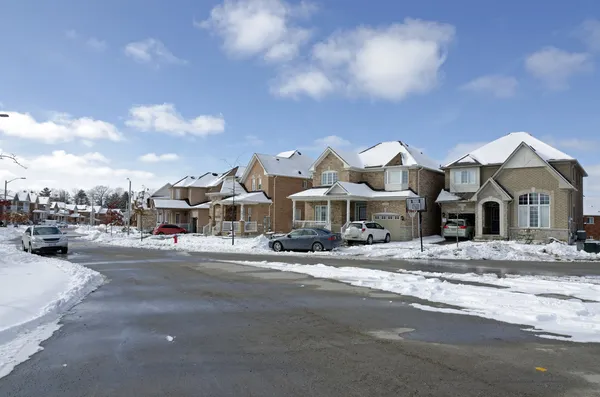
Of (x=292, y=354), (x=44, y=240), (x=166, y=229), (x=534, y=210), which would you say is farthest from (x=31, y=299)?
(x=166, y=229)

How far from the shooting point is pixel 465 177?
3712 cm

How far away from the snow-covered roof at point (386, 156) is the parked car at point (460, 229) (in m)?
5.50

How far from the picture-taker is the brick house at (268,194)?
151 ft

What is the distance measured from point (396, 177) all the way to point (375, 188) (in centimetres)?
245

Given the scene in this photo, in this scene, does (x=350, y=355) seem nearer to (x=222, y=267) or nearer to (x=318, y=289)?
(x=318, y=289)

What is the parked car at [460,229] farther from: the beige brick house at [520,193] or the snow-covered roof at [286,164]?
the snow-covered roof at [286,164]

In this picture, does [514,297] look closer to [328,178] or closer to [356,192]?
[356,192]

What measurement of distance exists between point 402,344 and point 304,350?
151cm

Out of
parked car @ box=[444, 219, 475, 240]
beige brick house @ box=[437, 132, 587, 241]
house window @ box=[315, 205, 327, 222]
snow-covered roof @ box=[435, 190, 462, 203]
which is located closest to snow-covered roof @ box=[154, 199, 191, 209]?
house window @ box=[315, 205, 327, 222]

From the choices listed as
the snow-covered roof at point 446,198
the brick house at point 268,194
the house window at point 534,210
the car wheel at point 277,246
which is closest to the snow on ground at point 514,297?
the car wheel at point 277,246

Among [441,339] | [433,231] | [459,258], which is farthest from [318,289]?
[433,231]

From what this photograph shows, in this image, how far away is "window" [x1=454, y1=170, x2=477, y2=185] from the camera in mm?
36731

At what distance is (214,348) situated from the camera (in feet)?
21.8

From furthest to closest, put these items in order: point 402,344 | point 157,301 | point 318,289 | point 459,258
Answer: point 459,258 → point 318,289 → point 157,301 → point 402,344
